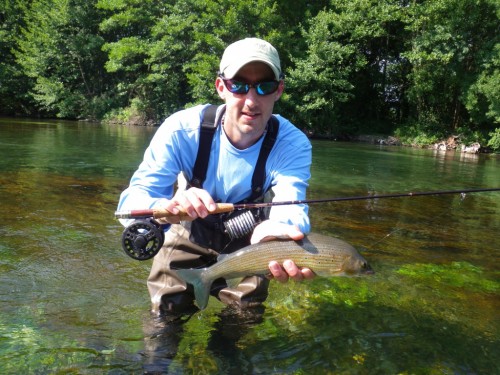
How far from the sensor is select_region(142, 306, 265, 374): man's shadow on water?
3523 millimetres

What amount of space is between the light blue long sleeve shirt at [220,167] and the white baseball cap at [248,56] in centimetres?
46

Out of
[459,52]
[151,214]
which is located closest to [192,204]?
[151,214]

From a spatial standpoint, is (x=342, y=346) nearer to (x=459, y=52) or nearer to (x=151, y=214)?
(x=151, y=214)

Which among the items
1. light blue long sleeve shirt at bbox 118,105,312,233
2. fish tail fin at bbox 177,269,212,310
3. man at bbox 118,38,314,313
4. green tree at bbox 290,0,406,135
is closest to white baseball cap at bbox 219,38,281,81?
man at bbox 118,38,314,313

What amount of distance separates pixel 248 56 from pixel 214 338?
231 cm

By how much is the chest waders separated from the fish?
0.50 meters

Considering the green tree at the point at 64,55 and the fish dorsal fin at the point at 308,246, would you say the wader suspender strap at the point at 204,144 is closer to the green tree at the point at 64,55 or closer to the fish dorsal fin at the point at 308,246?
the fish dorsal fin at the point at 308,246

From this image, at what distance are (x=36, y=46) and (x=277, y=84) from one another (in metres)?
43.9

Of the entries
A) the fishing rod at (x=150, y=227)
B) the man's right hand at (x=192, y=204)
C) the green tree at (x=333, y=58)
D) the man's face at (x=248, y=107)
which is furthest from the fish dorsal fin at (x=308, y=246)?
the green tree at (x=333, y=58)

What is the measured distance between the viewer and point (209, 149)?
3.59m

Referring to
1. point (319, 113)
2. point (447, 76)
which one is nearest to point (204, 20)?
point (319, 113)

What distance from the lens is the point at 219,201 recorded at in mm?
3805

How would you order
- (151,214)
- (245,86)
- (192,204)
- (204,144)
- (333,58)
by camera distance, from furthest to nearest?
(333,58) < (204,144) < (245,86) < (151,214) < (192,204)

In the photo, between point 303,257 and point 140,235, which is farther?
point 140,235
